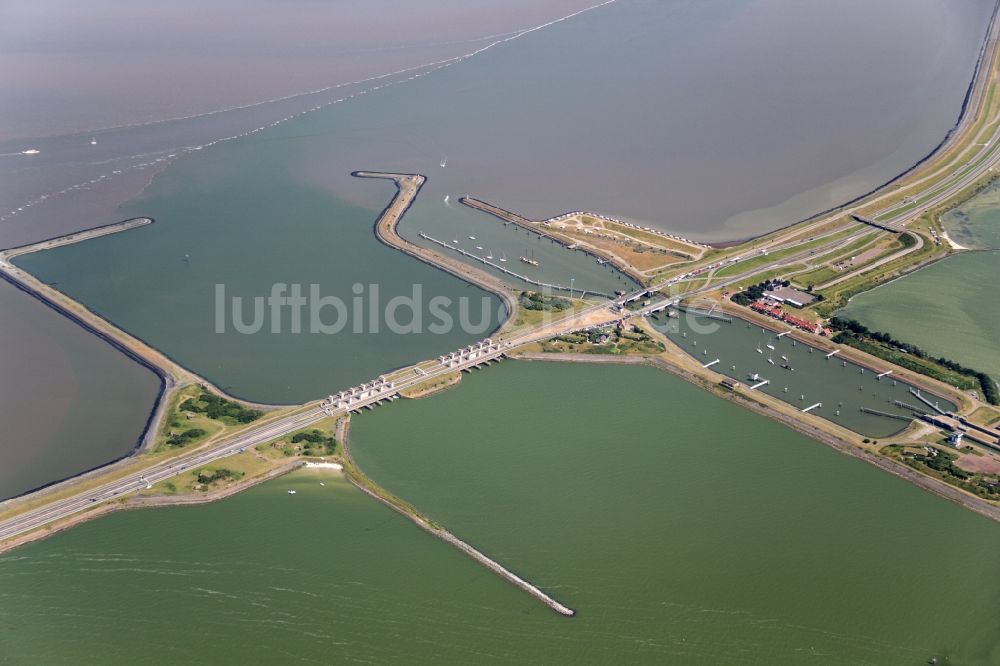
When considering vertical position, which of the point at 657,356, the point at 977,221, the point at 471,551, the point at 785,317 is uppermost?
the point at 977,221

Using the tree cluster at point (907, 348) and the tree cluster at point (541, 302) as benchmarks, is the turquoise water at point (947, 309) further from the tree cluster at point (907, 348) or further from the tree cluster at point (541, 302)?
the tree cluster at point (541, 302)

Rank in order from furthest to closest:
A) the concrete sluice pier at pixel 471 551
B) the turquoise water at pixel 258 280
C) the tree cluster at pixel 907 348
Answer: the turquoise water at pixel 258 280 < the tree cluster at pixel 907 348 < the concrete sluice pier at pixel 471 551

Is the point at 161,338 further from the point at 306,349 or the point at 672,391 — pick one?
the point at 672,391

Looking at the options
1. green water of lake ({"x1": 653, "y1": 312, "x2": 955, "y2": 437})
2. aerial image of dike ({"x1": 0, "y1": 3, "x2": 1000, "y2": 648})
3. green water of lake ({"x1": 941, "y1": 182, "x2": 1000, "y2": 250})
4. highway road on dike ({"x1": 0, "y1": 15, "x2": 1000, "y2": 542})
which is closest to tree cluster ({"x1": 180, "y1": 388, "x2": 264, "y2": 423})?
aerial image of dike ({"x1": 0, "y1": 3, "x2": 1000, "y2": 648})

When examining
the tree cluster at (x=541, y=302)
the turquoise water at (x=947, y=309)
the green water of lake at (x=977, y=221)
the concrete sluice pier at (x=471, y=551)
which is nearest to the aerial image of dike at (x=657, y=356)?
the concrete sluice pier at (x=471, y=551)

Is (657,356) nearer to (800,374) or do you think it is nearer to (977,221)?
(800,374)

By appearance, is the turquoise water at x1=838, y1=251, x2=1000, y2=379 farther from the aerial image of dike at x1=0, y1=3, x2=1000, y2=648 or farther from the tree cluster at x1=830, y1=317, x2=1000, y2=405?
the aerial image of dike at x1=0, y1=3, x2=1000, y2=648

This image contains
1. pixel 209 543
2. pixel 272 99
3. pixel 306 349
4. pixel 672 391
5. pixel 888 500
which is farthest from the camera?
pixel 272 99

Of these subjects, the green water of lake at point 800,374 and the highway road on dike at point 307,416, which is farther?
the green water of lake at point 800,374

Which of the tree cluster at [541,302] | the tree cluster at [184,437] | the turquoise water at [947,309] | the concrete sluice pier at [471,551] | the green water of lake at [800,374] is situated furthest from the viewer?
the tree cluster at [541,302]

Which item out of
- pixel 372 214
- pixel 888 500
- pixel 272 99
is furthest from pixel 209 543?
pixel 272 99

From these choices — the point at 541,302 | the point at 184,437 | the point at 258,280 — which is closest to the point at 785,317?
the point at 541,302
